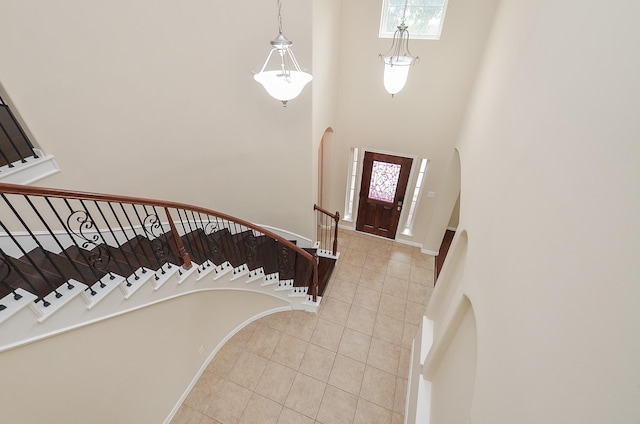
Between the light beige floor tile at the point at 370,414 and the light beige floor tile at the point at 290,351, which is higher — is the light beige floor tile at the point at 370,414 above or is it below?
below

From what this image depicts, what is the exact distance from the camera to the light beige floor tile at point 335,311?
4.86 m

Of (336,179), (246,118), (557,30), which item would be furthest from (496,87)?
(336,179)

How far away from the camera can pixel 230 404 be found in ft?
12.5

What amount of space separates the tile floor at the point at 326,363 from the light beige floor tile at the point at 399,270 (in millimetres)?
121

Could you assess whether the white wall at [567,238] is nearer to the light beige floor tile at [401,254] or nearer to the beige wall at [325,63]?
the beige wall at [325,63]

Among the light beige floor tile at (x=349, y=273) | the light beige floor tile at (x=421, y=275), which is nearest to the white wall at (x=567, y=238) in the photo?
the light beige floor tile at (x=349, y=273)

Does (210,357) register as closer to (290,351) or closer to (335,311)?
(290,351)

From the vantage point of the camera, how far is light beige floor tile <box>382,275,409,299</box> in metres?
5.38

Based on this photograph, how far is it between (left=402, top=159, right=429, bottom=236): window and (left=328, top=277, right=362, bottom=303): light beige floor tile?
2043 millimetres

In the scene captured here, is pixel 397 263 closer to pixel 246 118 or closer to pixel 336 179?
pixel 336 179

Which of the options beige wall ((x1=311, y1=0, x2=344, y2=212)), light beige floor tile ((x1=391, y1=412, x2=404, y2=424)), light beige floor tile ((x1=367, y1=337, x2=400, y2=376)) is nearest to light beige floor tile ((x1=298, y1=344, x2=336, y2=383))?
light beige floor tile ((x1=367, y1=337, x2=400, y2=376))

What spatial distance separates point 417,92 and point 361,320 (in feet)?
13.6

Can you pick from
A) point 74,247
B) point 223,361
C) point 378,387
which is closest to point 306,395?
point 378,387

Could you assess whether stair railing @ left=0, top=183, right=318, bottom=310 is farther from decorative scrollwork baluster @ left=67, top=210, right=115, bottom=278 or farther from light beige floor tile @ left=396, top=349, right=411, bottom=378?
light beige floor tile @ left=396, top=349, right=411, bottom=378
